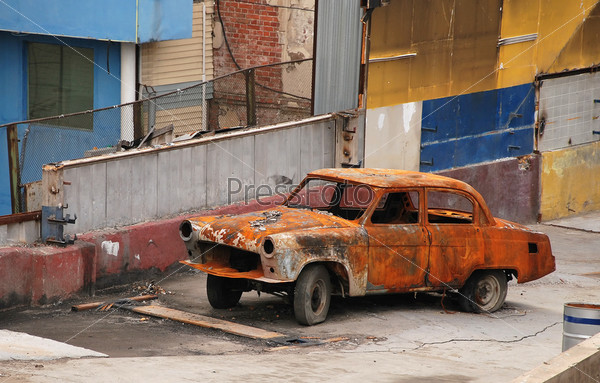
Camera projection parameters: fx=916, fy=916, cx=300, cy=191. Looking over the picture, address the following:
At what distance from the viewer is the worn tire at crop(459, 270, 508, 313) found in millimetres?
10719

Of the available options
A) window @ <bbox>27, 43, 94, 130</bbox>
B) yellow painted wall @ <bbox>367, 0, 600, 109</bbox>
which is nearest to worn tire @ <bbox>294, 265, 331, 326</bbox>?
yellow painted wall @ <bbox>367, 0, 600, 109</bbox>

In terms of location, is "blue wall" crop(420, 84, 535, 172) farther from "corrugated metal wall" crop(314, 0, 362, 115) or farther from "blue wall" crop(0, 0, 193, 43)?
"blue wall" crop(0, 0, 193, 43)

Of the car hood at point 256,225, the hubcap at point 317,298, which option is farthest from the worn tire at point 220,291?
the hubcap at point 317,298

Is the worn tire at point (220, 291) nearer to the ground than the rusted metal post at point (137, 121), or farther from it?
nearer to the ground

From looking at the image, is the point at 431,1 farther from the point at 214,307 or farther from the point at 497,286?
the point at 214,307

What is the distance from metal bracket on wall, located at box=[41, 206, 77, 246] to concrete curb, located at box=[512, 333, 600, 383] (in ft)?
19.9

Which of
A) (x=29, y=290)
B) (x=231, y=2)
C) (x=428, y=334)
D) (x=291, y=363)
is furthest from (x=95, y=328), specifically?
(x=231, y=2)

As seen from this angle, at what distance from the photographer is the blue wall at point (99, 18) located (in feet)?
49.9

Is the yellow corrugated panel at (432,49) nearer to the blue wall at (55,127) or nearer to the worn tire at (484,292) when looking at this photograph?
the blue wall at (55,127)

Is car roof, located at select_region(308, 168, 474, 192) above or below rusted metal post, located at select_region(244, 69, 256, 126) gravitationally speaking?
below

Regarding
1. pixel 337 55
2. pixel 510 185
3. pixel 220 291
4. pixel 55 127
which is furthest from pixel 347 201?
pixel 510 185

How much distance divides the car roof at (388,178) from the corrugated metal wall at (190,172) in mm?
2494

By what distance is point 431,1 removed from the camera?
51.1 ft

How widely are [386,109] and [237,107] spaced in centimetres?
432
